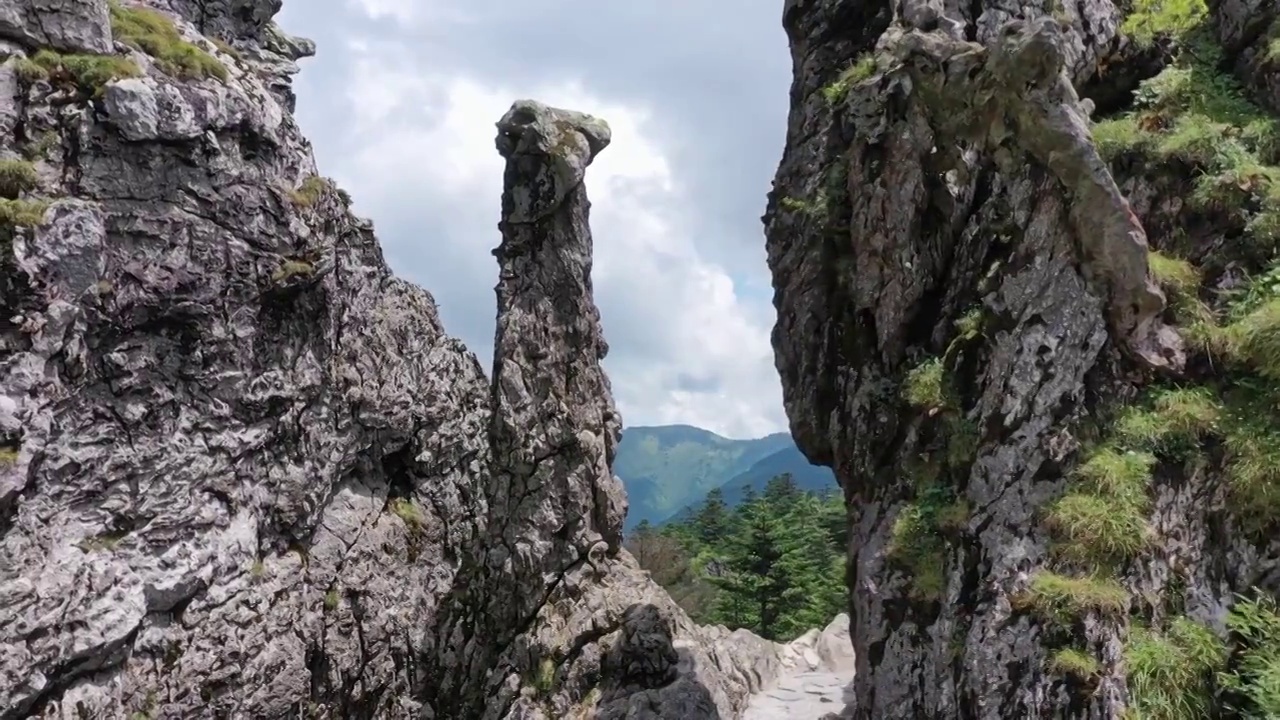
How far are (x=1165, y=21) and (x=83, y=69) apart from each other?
2066 centimetres

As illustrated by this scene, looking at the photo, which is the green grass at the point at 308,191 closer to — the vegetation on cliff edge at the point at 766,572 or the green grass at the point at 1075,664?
the green grass at the point at 1075,664

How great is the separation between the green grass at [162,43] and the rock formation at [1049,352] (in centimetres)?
1285

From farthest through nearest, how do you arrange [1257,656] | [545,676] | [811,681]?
[811,681] < [545,676] < [1257,656]

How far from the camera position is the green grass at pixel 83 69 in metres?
12.8

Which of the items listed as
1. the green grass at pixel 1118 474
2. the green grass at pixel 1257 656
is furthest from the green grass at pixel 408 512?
the green grass at pixel 1257 656

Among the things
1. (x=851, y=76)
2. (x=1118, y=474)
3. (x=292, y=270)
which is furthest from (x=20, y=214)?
(x=1118, y=474)

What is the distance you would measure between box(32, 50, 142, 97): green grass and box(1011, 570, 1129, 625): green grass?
56.8 ft

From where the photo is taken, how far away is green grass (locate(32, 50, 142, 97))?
12.8 meters

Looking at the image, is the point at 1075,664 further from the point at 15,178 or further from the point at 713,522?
the point at 713,522

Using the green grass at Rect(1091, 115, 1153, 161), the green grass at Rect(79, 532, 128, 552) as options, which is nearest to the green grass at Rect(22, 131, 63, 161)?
the green grass at Rect(79, 532, 128, 552)

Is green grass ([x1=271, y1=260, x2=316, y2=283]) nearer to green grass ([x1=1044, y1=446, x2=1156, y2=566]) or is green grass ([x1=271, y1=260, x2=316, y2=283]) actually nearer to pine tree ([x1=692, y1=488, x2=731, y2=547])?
green grass ([x1=1044, y1=446, x2=1156, y2=566])

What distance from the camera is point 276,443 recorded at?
51.4 feet

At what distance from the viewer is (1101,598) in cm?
914

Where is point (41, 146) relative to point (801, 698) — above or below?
above
